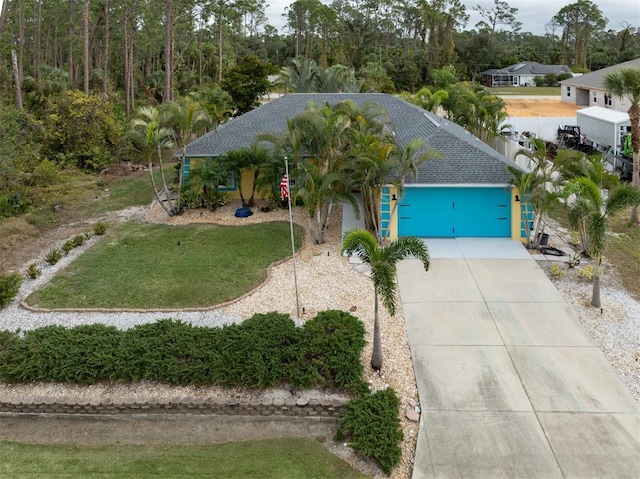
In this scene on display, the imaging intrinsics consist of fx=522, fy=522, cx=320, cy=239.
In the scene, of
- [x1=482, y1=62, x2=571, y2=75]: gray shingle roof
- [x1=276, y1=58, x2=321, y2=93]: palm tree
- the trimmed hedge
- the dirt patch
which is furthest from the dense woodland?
the trimmed hedge

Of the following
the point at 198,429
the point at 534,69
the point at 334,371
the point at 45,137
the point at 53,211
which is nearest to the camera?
the point at 198,429

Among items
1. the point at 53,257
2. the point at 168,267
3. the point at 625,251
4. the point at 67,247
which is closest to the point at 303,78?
the point at 67,247

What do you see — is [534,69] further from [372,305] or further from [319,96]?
[372,305]

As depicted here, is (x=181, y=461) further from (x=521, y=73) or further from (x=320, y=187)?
(x=521, y=73)

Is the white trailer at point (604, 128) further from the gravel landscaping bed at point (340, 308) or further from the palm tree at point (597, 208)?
the palm tree at point (597, 208)

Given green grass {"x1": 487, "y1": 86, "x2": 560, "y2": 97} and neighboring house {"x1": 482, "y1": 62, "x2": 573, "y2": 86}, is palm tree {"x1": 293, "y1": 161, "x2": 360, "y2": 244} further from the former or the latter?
neighboring house {"x1": 482, "y1": 62, "x2": 573, "y2": 86}

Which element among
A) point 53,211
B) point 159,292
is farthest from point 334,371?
point 53,211

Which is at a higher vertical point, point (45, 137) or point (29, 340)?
point (45, 137)
